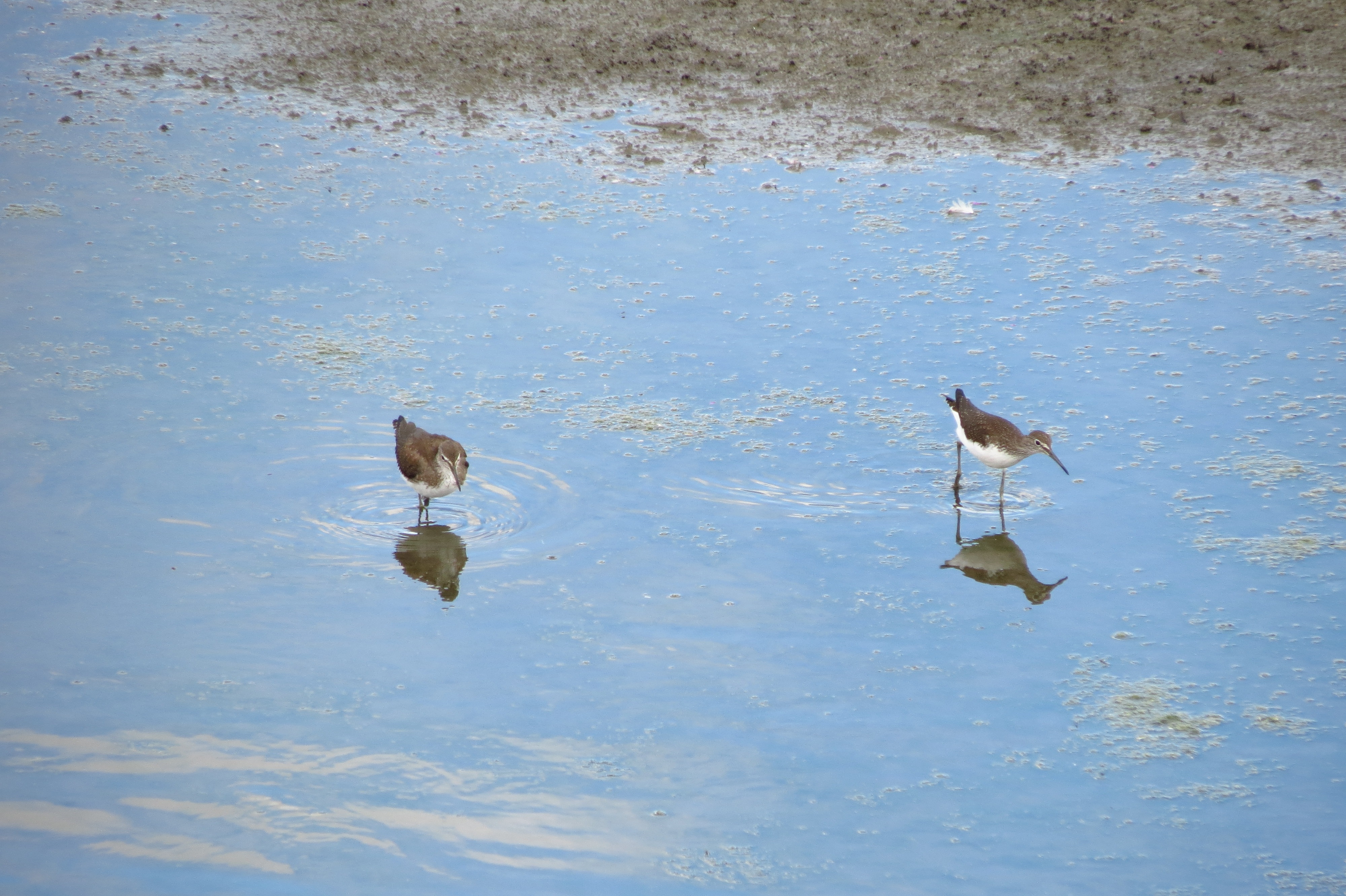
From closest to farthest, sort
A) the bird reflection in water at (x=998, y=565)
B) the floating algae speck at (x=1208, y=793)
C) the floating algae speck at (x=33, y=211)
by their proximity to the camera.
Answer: the floating algae speck at (x=1208, y=793) < the bird reflection in water at (x=998, y=565) < the floating algae speck at (x=33, y=211)

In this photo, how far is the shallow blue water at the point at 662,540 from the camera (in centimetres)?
508

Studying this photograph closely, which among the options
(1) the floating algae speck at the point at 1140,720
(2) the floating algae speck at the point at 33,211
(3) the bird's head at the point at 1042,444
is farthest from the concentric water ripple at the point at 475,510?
(2) the floating algae speck at the point at 33,211

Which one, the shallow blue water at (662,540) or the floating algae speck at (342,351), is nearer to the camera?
the shallow blue water at (662,540)

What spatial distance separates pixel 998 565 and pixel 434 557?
3073 mm

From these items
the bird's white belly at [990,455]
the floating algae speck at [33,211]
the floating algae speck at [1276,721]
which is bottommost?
the floating algae speck at [1276,721]

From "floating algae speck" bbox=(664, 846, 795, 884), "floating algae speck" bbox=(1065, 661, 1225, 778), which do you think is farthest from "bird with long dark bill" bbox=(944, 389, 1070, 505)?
"floating algae speck" bbox=(664, 846, 795, 884)

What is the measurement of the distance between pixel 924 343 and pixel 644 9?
26.6 feet

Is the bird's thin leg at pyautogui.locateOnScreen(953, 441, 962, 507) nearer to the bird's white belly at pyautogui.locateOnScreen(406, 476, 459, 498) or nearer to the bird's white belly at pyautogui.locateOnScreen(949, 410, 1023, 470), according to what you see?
the bird's white belly at pyautogui.locateOnScreen(949, 410, 1023, 470)

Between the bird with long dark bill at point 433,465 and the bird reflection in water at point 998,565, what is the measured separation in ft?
8.96

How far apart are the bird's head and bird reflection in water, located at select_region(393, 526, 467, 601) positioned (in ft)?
10.8

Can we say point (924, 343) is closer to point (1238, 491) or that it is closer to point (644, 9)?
point (1238, 491)

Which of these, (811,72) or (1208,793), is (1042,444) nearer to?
(1208,793)

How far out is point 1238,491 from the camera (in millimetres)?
7391

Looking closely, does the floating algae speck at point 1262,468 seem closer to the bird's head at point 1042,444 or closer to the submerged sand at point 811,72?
the bird's head at point 1042,444
